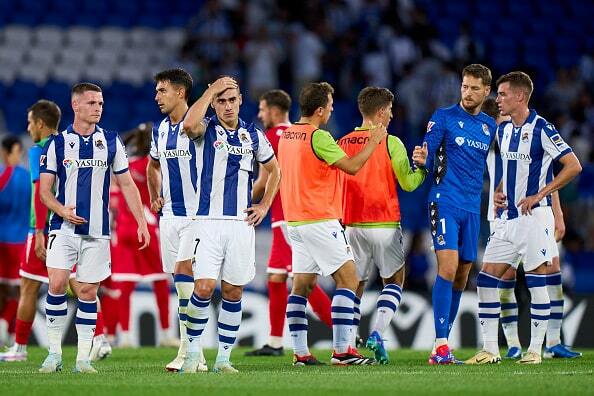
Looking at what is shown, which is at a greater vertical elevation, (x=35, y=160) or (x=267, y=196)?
(x=35, y=160)

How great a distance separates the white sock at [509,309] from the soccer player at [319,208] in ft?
5.72

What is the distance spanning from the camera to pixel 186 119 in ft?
29.9

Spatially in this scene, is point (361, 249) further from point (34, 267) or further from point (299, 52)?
point (299, 52)

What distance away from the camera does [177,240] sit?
9.71 m

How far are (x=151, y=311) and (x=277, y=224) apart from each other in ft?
12.7

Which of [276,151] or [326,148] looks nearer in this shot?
[326,148]

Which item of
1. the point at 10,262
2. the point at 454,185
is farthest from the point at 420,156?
the point at 10,262

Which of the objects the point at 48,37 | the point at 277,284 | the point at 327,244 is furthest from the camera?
the point at 48,37

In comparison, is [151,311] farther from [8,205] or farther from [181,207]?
[181,207]

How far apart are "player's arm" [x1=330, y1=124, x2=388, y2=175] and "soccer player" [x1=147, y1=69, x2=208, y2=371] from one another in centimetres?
115

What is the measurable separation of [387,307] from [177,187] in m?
2.21

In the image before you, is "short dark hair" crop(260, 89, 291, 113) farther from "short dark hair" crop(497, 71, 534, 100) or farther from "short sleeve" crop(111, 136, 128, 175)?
"short sleeve" crop(111, 136, 128, 175)

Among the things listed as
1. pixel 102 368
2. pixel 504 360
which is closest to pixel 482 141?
pixel 504 360

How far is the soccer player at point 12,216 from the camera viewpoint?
12977 millimetres
